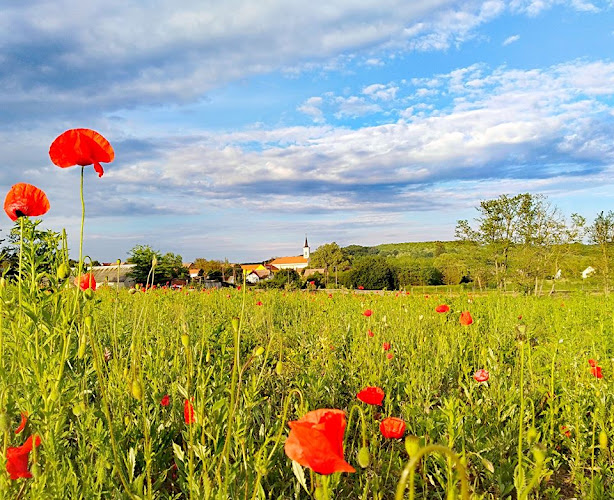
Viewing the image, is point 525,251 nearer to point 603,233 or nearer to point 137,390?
point 603,233

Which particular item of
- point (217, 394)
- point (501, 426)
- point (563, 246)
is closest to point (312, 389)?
point (217, 394)

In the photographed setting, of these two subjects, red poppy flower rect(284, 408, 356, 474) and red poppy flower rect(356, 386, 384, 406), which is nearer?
red poppy flower rect(284, 408, 356, 474)

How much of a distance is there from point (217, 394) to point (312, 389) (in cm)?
94

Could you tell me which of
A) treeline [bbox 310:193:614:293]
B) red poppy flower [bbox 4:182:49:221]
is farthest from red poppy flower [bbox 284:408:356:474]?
treeline [bbox 310:193:614:293]

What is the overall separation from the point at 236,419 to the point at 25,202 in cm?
117

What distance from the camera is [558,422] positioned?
112 inches

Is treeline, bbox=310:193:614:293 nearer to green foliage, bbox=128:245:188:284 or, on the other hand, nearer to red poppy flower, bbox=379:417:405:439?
green foliage, bbox=128:245:188:284

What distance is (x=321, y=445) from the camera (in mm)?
847

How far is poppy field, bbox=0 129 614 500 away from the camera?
51.9 inches

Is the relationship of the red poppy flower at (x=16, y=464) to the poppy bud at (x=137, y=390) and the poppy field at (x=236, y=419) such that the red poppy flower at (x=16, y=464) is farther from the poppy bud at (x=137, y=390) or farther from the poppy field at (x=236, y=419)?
the poppy bud at (x=137, y=390)

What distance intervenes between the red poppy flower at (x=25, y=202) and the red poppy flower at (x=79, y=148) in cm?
31

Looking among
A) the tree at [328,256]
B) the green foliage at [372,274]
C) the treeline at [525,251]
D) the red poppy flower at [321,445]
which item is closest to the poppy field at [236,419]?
the red poppy flower at [321,445]

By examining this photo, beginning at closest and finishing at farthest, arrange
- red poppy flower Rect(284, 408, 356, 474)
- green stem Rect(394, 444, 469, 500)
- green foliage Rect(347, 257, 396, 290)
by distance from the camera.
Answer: green stem Rect(394, 444, 469, 500) < red poppy flower Rect(284, 408, 356, 474) < green foliage Rect(347, 257, 396, 290)

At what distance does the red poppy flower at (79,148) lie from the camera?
5.42ft
